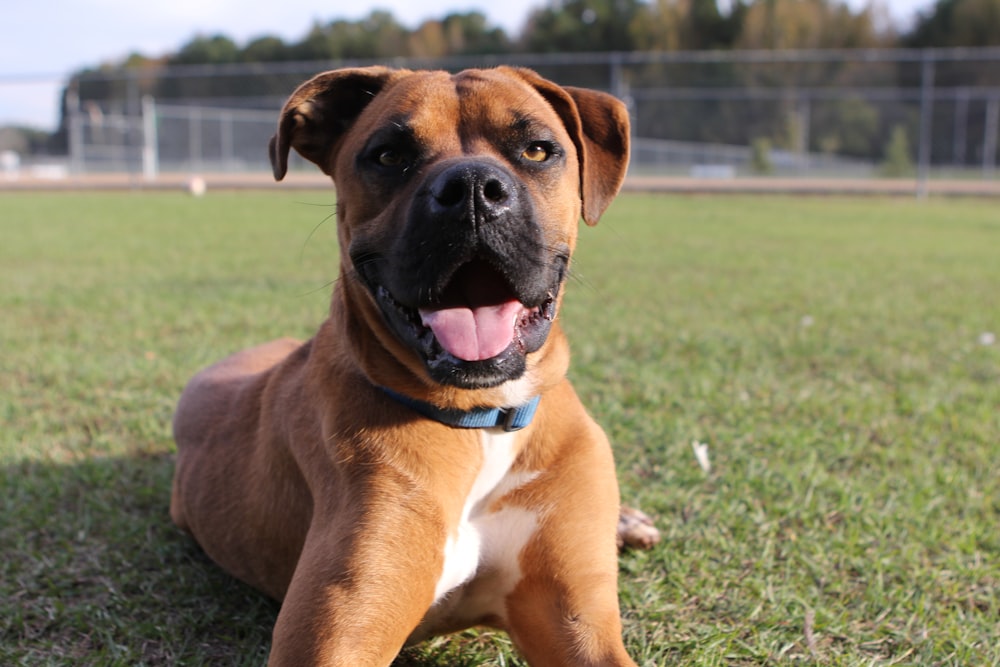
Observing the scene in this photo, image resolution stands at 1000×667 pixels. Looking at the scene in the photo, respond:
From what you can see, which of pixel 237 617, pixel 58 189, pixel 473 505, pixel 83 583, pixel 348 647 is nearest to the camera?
pixel 348 647

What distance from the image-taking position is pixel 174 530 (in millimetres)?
3438

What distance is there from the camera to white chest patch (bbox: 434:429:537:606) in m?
2.52

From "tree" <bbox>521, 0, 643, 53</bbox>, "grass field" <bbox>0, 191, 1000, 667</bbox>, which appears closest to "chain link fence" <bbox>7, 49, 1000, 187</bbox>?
"grass field" <bbox>0, 191, 1000, 667</bbox>

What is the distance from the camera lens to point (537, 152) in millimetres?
2768

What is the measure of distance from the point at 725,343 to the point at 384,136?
4.14 m

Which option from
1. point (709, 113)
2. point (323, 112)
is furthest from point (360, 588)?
point (709, 113)

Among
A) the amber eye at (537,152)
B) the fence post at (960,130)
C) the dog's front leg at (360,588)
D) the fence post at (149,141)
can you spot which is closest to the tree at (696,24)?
the fence post at (960,130)

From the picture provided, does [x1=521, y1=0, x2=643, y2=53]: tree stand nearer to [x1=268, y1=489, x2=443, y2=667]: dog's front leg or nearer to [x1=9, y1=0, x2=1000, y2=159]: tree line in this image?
[x1=9, y1=0, x2=1000, y2=159]: tree line

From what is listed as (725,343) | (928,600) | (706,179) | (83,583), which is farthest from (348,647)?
(706,179)

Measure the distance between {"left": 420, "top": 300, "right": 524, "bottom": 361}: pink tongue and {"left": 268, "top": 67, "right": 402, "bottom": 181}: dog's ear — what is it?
0.86 metres

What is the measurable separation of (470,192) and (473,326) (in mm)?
384

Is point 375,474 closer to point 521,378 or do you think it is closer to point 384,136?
point 521,378

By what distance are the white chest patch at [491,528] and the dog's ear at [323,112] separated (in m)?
1.15

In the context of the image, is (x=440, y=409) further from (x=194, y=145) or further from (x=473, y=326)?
(x=194, y=145)
